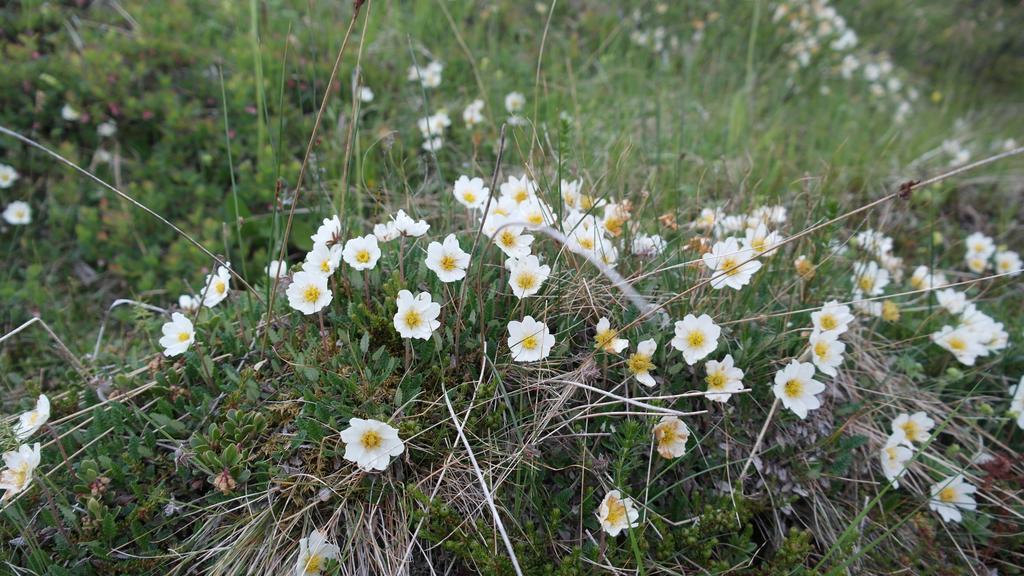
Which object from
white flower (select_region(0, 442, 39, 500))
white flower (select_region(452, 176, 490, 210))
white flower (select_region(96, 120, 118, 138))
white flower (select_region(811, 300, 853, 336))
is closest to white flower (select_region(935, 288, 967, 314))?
white flower (select_region(811, 300, 853, 336))

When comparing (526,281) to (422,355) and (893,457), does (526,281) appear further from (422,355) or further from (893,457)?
(893,457)

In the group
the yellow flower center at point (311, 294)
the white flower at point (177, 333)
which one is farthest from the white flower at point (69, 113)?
the yellow flower center at point (311, 294)

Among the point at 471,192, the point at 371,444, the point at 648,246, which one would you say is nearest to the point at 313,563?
the point at 371,444

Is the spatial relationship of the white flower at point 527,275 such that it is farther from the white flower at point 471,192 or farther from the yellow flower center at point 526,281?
the white flower at point 471,192

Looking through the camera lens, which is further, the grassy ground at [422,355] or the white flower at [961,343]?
the white flower at [961,343]

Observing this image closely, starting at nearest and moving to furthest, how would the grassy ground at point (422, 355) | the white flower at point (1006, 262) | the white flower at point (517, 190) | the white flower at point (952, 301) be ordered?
the grassy ground at point (422, 355) < the white flower at point (517, 190) < the white flower at point (952, 301) < the white flower at point (1006, 262)

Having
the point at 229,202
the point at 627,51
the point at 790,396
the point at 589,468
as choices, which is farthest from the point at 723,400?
the point at 627,51

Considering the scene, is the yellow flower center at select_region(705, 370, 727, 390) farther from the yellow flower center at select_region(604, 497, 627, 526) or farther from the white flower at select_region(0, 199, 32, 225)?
the white flower at select_region(0, 199, 32, 225)
